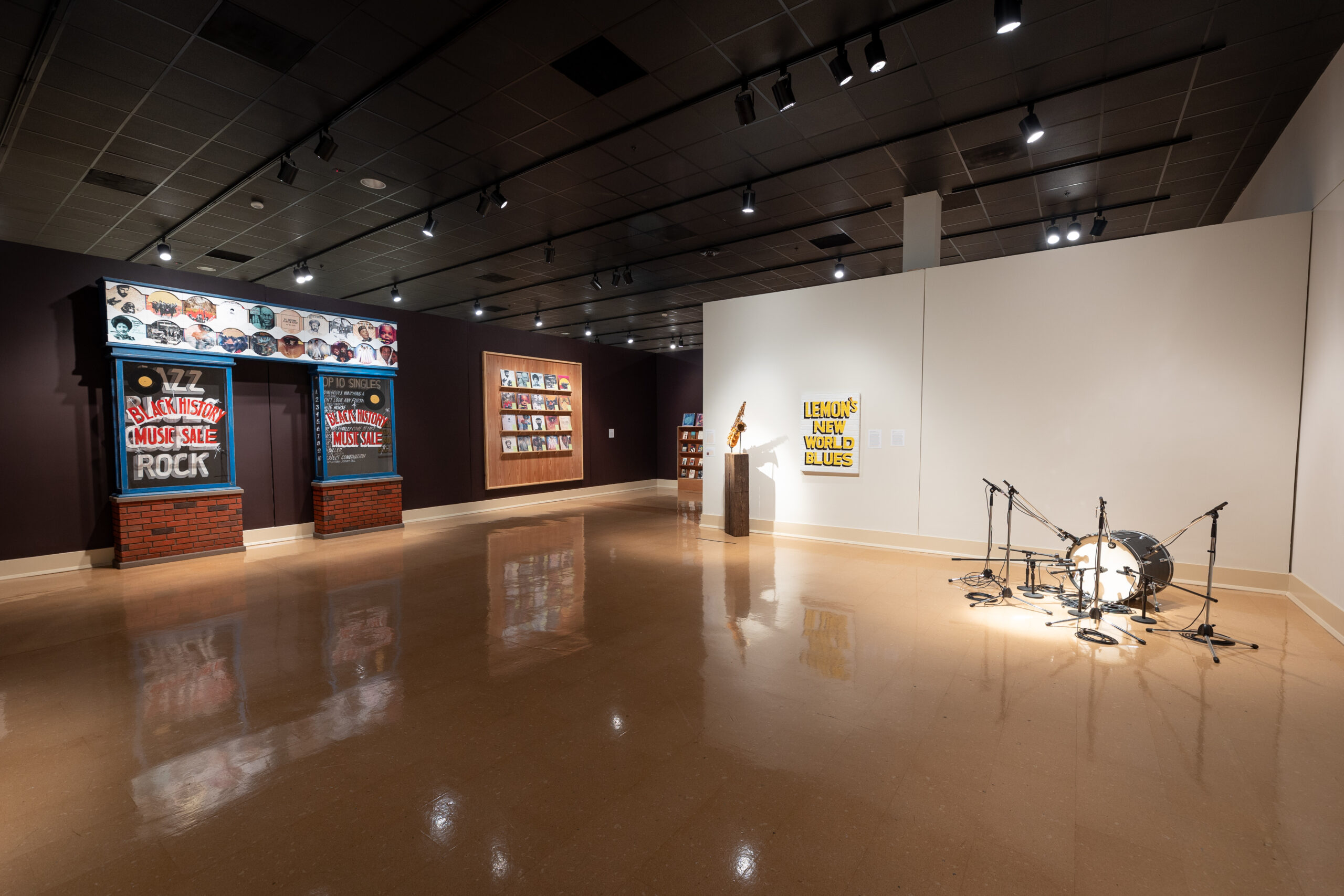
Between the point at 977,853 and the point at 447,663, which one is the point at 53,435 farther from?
the point at 977,853

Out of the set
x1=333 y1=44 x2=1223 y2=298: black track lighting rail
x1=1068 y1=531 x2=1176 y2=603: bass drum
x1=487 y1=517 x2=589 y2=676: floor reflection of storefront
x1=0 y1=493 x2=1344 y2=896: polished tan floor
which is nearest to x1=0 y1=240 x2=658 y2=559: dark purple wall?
x1=333 y1=44 x2=1223 y2=298: black track lighting rail

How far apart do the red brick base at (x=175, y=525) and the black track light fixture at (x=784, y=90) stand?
24.3 ft

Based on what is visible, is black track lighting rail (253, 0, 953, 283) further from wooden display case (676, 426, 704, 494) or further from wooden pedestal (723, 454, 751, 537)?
wooden display case (676, 426, 704, 494)

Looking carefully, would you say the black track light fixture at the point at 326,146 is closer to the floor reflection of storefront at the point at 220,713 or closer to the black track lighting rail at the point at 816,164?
the black track lighting rail at the point at 816,164

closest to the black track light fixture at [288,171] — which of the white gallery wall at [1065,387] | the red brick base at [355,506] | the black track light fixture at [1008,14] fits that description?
the red brick base at [355,506]

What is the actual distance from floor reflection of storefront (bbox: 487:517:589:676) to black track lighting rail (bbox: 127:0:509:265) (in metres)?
4.36

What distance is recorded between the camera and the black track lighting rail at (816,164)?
4.38 meters

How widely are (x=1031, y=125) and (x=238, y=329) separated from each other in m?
8.89

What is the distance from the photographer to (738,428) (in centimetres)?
788

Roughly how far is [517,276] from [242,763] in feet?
29.4

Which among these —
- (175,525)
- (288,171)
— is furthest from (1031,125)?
(175,525)

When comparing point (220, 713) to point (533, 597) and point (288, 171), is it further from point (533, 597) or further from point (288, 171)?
point (288, 171)

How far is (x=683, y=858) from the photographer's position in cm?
187

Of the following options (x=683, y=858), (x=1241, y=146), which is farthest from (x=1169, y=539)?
(x=683, y=858)
